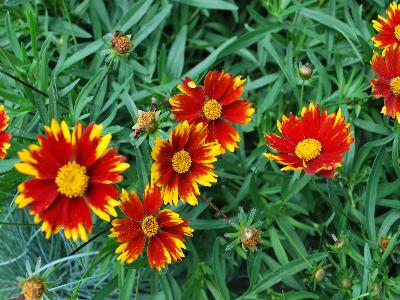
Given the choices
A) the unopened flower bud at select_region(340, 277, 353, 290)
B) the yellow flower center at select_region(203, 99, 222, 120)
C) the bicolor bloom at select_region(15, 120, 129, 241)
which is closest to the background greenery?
the unopened flower bud at select_region(340, 277, 353, 290)

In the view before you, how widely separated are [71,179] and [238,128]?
937 millimetres

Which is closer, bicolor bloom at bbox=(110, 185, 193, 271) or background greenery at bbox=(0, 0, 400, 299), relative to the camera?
bicolor bloom at bbox=(110, 185, 193, 271)

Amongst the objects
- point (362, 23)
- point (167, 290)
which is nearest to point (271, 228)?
point (167, 290)

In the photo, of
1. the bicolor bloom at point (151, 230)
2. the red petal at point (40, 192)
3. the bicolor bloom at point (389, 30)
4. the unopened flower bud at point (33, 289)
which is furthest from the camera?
the bicolor bloom at point (389, 30)

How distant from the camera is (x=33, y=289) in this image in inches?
55.5

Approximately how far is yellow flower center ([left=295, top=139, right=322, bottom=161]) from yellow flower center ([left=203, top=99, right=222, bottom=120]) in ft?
0.87

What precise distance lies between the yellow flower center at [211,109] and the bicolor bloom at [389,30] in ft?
1.90

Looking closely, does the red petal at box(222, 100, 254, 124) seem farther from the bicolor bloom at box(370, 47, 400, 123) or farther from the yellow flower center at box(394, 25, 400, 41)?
the yellow flower center at box(394, 25, 400, 41)

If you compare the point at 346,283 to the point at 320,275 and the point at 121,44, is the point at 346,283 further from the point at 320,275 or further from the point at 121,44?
the point at 121,44

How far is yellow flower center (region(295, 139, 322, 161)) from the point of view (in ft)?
5.04

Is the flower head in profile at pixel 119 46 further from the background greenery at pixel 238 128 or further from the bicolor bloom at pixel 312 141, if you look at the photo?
the bicolor bloom at pixel 312 141

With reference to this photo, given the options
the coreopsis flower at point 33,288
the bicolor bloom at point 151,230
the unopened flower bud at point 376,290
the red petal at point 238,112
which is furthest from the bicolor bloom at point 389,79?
the coreopsis flower at point 33,288

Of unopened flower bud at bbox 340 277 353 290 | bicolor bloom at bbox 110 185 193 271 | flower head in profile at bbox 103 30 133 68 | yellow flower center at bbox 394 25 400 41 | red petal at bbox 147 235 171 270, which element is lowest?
unopened flower bud at bbox 340 277 353 290

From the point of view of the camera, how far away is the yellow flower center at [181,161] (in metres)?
1.53
